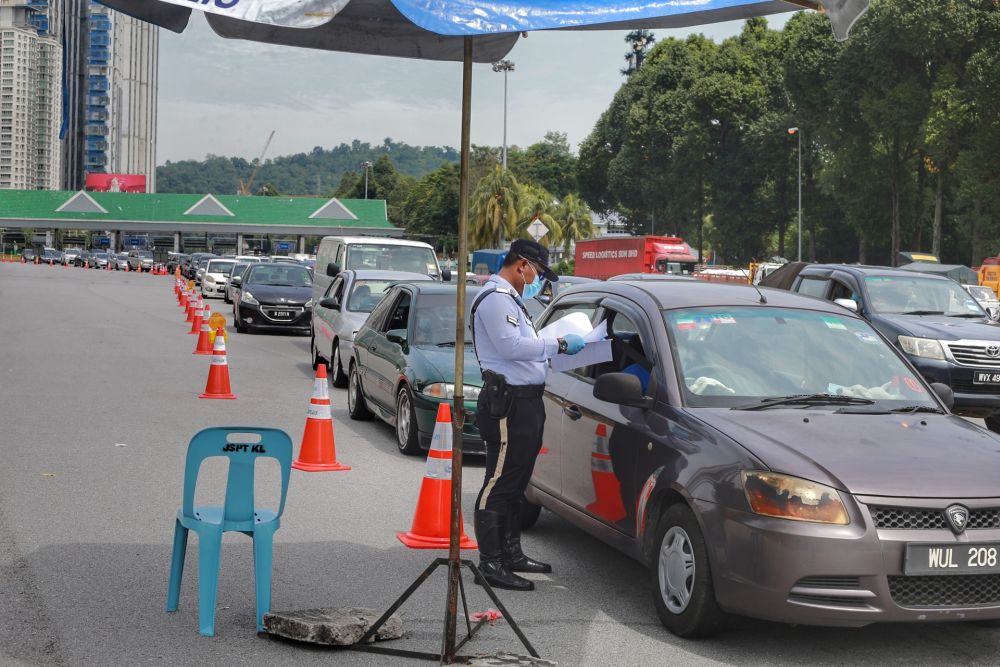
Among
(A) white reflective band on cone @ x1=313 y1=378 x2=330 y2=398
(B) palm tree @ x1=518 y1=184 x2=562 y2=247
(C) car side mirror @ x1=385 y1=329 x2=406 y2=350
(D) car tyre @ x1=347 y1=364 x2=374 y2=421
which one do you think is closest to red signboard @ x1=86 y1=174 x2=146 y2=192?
(B) palm tree @ x1=518 y1=184 x2=562 y2=247

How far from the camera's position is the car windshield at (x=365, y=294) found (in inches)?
632

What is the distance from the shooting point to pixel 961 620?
481cm

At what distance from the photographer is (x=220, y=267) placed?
159 ft

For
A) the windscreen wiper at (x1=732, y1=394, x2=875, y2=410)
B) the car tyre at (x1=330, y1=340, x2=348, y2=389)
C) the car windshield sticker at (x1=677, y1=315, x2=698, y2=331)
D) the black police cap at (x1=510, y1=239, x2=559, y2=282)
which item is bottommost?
the car tyre at (x1=330, y1=340, x2=348, y2=389)

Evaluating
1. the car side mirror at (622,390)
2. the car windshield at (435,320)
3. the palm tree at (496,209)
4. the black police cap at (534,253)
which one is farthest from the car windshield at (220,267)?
the car side mirror at (622,390)

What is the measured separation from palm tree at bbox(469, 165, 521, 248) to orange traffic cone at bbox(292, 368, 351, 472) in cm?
7181

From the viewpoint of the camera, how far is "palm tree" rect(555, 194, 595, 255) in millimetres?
90688

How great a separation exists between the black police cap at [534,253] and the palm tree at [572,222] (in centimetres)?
8394

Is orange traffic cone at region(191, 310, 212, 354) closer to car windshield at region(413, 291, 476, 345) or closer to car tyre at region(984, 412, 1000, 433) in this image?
car windshield at region(413, 291, 476, 345)

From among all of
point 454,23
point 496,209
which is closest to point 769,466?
point 454,23

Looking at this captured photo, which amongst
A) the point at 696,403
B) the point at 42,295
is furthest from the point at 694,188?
the point at 696,403

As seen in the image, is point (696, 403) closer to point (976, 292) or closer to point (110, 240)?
point (976, 292)

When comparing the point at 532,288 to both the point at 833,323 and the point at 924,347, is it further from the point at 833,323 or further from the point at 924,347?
the point at 924,347

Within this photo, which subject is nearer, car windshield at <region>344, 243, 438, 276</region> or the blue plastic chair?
the blue plastic chair
